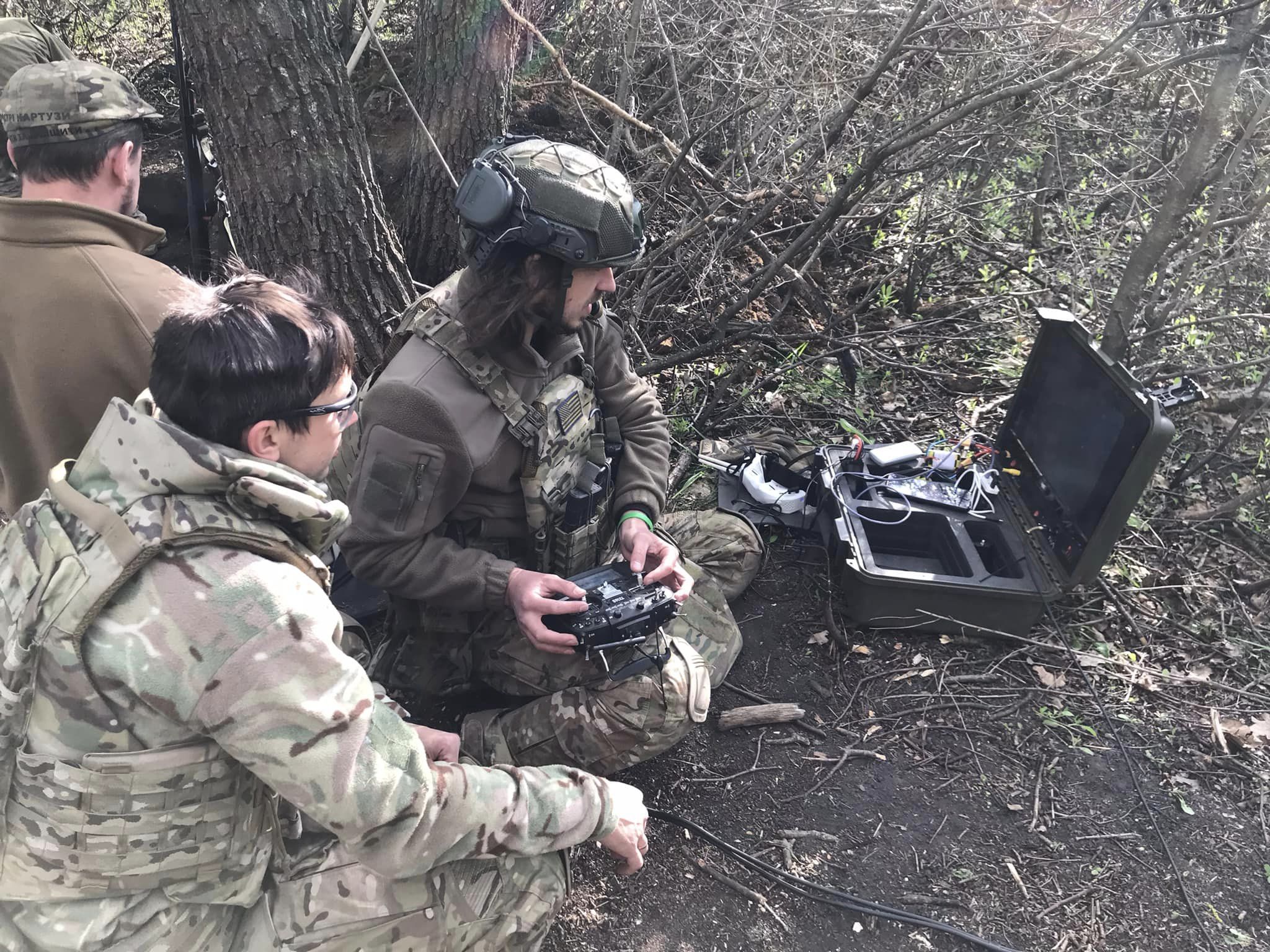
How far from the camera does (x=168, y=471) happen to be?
1.61 metres

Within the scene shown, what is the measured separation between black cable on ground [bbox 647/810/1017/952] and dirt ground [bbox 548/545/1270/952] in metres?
0.03

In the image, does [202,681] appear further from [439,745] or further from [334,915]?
[439,745]

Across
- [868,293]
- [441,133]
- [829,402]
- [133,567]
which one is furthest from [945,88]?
[133,567]

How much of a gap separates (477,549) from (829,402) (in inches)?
112

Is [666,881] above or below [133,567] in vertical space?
below

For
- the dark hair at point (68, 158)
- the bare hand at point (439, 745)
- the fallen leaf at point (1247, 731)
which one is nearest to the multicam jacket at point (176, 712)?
the bare hand at point (439, 745)

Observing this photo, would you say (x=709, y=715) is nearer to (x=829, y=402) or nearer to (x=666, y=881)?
(x=666, y=881)

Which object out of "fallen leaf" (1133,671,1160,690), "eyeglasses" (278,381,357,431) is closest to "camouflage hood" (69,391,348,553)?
"eyeglasses" (278,381,357,431)

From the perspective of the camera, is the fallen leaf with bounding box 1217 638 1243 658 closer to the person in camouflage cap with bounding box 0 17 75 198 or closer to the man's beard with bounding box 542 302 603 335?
the man's beard with bounding box 542 302 603 335

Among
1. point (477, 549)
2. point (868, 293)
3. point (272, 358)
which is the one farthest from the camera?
point (868, 293)

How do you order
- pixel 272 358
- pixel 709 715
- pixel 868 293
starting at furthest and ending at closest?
pixel 868 293 → pixel 709 715 → pixel 272 358

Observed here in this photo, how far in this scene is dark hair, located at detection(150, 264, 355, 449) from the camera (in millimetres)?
1674

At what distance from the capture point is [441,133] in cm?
489

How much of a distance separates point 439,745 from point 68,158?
2041 millimetres
